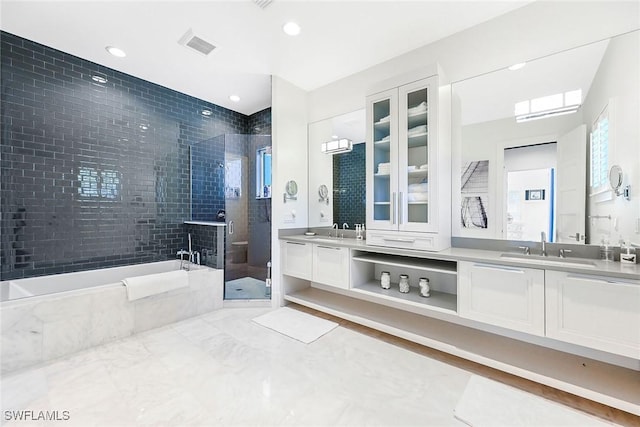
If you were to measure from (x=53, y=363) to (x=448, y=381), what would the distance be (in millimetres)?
3051

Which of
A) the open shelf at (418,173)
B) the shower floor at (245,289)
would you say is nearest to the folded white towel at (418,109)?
the open shelf at (418,173)

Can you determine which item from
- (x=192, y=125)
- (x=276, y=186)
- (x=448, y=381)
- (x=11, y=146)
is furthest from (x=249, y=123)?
(x=448, y=381)

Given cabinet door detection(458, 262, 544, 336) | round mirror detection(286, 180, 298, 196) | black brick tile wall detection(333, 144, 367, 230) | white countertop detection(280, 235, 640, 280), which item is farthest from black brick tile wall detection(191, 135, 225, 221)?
cabinet door detection(458, 262, 544, 336)

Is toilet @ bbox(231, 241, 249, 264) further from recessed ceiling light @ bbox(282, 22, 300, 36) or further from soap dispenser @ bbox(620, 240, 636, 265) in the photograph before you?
soap dispenser @ bbox(620, 240, 636, 265)

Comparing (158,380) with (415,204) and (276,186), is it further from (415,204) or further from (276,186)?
(415,204)

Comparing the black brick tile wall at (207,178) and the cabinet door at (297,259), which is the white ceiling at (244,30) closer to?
the black brick tile wall at (207,178)

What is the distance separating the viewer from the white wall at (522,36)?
1.91m

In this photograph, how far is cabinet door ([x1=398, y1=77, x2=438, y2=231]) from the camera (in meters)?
2.40

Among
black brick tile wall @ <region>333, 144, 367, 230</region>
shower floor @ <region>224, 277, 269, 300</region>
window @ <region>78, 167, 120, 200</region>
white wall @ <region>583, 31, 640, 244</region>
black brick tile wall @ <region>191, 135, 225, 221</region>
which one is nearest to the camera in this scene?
white wall @ <region>583, 31, 640, 244</region>

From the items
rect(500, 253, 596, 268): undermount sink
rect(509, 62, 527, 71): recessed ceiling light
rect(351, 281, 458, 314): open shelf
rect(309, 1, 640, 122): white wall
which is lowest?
rect(351, 281, 458, 314): open shelf

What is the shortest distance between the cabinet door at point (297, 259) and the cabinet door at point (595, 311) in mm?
2157

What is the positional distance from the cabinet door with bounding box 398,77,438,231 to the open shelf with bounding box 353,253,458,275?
0.32 m

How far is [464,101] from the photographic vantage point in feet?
8.25

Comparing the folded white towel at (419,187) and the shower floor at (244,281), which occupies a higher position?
the folded white towel at (419,187)
